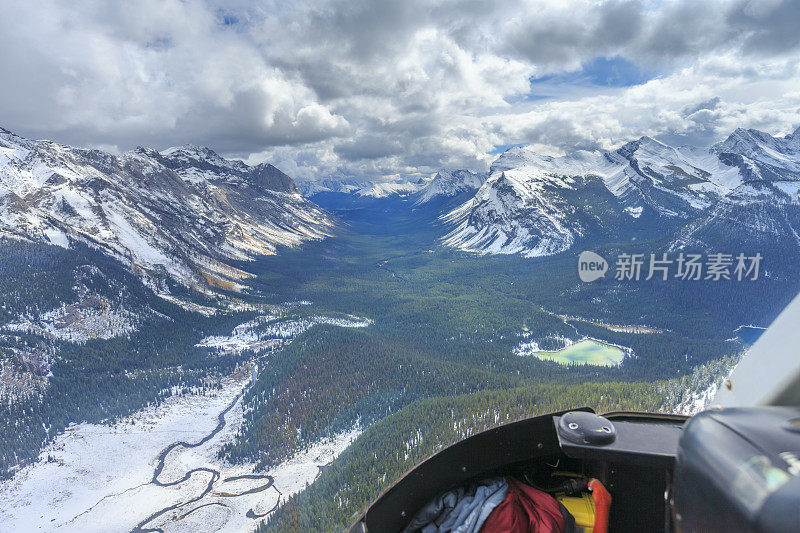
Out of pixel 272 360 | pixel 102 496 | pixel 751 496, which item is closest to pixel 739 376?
pixel 751 496

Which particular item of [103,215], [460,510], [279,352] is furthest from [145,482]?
[103,215]

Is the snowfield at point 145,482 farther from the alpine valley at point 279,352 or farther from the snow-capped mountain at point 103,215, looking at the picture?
the snow-capped mountain at point 103,215

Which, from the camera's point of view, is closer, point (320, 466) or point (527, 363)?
point (320, 466)

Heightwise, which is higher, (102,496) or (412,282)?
(412,282)

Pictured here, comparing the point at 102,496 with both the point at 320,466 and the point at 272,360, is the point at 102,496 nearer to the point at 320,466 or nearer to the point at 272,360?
the point at 320,466

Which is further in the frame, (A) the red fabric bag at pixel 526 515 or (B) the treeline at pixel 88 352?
(B) the treeline at pixel 88 352

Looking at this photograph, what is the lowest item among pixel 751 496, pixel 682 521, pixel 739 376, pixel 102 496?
pixel 102 496

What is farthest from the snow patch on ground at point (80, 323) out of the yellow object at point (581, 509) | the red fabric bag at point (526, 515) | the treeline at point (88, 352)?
the yellow object at point (581, 509)
